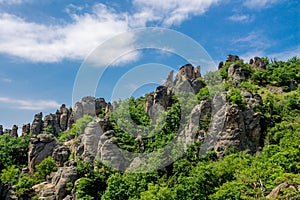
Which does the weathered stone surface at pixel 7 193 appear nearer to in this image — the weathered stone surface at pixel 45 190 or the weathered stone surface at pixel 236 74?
the weathered stone surface at pixel 45 190

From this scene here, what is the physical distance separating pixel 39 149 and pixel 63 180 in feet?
35.9

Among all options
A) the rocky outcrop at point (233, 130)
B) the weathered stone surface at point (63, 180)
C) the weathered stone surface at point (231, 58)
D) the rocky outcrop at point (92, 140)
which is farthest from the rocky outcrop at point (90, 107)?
the weathered stone surface at point (231, 58)

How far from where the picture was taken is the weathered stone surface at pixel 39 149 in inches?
1474

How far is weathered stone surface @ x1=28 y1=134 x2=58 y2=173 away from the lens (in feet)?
123

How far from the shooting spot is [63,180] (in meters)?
28.8

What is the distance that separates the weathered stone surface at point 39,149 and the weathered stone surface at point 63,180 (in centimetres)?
804

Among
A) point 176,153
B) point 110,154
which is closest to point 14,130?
point 110,154

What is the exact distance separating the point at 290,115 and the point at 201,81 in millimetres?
15332

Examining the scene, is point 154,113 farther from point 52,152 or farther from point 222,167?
point 222,167

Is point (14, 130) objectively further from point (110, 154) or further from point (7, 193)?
point (110, 154)

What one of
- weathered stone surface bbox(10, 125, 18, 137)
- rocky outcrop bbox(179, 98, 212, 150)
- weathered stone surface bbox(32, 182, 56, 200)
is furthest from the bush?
weathered stone surface bbox(10, 125, 18, 137)

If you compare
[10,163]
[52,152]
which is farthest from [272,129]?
[10,163]

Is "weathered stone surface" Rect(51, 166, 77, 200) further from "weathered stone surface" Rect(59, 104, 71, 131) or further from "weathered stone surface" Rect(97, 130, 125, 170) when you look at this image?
"weathered stone surface" Rect(59, 104, 71, 131)

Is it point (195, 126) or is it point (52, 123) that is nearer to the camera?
point (195, 126)
